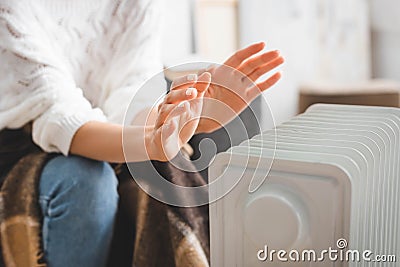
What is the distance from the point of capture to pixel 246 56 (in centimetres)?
82

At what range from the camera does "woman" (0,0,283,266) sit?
85 centimetres

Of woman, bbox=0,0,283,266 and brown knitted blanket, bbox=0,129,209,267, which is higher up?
woman, bbox=0,0,283,266

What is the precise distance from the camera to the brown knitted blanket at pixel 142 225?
91cm

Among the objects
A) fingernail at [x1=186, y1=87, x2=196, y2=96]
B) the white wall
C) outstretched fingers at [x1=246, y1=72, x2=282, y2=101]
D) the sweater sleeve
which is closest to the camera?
fingernail at [x1=186, y1=87, x2=196, y2=96]

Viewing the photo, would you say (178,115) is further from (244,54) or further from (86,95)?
(86,95)

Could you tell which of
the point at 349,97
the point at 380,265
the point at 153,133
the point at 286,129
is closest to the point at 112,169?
the point at 153,133

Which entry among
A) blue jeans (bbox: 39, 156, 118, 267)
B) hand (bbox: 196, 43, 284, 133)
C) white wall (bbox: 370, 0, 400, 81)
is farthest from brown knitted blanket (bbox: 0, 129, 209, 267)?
white wall (bbox: 370, 0, 400, 81)

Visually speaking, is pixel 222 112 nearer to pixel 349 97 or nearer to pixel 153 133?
pixel 153 133

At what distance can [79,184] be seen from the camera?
91 centimetres

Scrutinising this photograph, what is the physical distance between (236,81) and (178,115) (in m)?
0.13

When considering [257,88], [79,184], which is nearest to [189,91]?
[257,88]

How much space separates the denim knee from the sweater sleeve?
0.03 meters

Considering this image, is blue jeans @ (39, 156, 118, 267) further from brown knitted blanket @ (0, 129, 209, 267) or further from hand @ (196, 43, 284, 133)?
hand @ (196, 43, 284, 133)

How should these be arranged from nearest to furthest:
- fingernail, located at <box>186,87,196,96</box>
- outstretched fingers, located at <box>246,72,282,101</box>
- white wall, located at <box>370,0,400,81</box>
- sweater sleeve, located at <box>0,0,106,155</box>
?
fingernail, located at <box>186,87,196,96</box> → outstretched fingers, located at <box>246,72,282,101</box> → sweater sleeve, located at <box>0,0,106,155</box> → white wall, located at <box>370,0,400,81</box>
